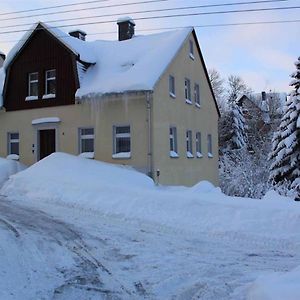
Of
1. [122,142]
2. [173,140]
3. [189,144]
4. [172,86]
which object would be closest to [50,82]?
[122,142]

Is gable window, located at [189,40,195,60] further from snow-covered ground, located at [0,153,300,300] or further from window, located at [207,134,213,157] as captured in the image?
snow-covered ground, located at [0,153,300,300]

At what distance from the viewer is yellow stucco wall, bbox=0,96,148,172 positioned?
19.0 m

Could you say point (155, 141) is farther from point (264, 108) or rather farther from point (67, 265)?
point (264, 108)

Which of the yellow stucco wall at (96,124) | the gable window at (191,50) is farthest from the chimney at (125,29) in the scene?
the yellow stucco wall at (96,124)

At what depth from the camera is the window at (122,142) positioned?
766 inches

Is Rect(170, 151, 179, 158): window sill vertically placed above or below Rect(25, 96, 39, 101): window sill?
below

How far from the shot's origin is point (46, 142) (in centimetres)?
2208

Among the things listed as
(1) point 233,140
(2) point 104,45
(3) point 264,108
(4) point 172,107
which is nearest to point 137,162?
(4) point 172,107

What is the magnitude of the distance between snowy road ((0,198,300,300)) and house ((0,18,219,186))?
865 cm

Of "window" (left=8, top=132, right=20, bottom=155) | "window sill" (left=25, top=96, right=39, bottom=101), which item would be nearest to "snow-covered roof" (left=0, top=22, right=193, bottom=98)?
"window sill" (left=25, top=96, right=39, bottom=101)

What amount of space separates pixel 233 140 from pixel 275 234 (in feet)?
124

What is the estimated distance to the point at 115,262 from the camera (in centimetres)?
743

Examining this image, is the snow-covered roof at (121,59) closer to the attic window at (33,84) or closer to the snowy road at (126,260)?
the attic window at (33,84)

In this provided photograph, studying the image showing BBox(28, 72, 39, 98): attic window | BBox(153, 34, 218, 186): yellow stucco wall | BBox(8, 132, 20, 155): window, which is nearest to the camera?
BBox(153, 34, 218, 186): yellow stucco wall
